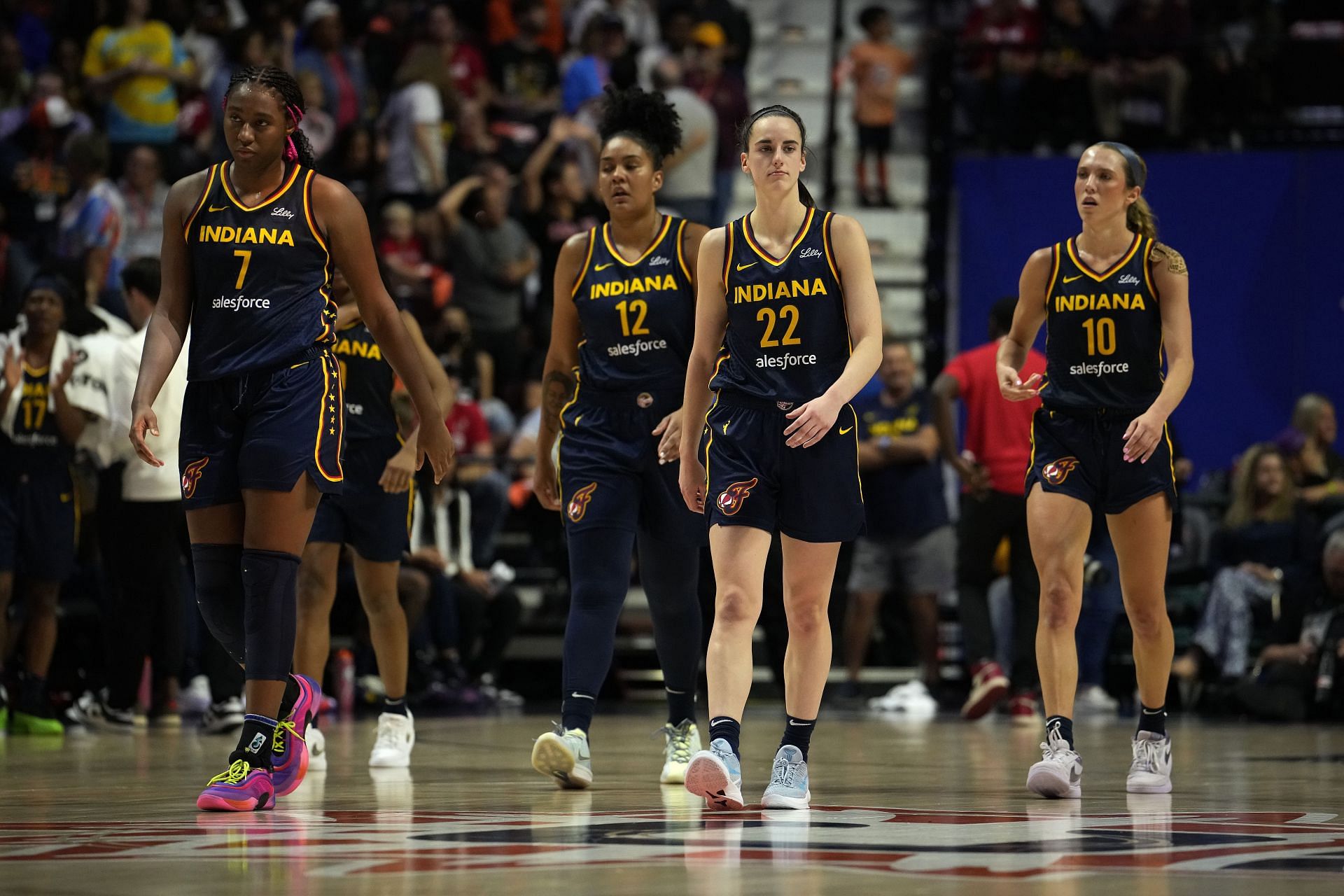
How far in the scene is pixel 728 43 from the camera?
16656mm

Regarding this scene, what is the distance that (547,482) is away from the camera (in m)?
6.80

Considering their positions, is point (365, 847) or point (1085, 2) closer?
point (365, 847)

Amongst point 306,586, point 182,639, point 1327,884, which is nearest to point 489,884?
point 1327,884

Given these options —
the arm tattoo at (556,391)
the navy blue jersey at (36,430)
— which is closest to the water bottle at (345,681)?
the navy blue jersey at (36,430)

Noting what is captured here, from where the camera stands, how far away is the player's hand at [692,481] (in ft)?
18.9

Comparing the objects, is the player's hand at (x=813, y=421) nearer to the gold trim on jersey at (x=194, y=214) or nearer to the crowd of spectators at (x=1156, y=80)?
the gold trim on jersey at (x=194, y=214)

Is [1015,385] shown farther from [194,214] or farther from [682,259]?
[194,214]

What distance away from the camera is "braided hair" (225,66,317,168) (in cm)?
562

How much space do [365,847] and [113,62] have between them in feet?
37.7

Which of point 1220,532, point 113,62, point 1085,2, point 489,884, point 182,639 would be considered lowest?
point 489,884

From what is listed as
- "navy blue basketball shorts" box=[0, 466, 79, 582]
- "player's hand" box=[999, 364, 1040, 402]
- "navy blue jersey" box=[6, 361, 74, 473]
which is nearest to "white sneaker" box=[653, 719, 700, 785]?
"player's hand" box=[999, 364, 1040, 402]

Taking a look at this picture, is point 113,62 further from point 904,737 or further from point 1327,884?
point 1327,884

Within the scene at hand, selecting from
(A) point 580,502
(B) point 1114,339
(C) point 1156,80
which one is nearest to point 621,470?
(A) point 580,502

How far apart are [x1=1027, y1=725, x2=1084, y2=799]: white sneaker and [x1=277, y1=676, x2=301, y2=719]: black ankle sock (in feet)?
7.59
